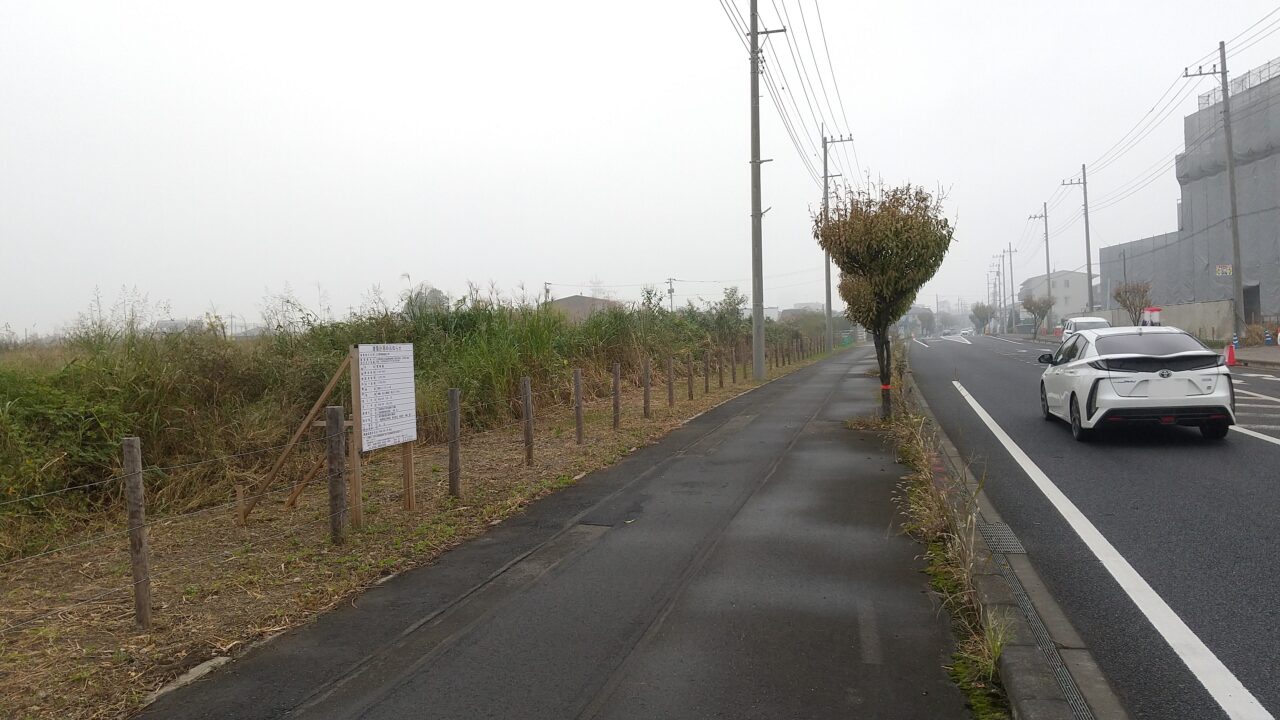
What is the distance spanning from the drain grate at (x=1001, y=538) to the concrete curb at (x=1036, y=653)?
0.17 meters

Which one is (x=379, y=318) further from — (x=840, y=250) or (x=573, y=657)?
(x=573, y=657)

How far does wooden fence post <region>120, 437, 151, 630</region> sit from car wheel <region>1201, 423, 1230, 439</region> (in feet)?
35.4

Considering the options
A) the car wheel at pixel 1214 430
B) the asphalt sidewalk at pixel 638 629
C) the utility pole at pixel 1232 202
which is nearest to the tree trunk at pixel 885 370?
the car wheel at pixel 1214 430

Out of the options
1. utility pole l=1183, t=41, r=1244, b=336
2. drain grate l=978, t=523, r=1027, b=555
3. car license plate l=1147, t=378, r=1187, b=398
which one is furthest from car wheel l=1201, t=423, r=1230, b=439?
utility pole l=1183, t=41, r=1244, b=336

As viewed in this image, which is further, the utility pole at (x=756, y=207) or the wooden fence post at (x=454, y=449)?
the utility pole at (x=756, y=207)

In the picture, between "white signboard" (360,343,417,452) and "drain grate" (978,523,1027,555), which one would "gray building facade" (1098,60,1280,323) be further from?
"white signboard" (360,343,417,452)

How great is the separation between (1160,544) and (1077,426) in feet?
16.3

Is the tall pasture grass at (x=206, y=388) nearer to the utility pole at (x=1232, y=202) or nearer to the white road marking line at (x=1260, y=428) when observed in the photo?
the white road marking line at (x=1260, y=428)

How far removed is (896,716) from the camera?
11.1ft

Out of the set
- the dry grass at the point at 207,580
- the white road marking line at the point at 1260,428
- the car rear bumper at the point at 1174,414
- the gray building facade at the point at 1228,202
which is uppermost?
the gray building facade at the point at 1228,202

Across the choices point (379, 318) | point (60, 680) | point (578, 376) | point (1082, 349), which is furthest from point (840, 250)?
point (60, 680)

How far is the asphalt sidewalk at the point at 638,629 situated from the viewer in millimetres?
3576

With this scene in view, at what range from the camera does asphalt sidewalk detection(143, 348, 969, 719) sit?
11.7 feet

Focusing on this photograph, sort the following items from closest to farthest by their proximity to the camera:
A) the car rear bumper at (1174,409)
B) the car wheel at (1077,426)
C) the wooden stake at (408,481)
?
the wooden stake at (408,481), the car rear bumper at (1174,409), the car wheel at (1077,426)
